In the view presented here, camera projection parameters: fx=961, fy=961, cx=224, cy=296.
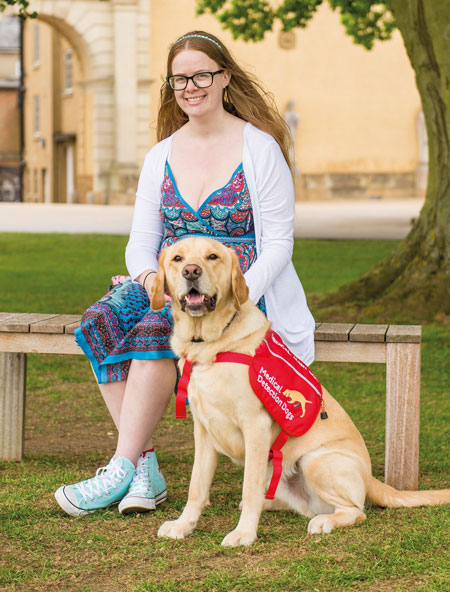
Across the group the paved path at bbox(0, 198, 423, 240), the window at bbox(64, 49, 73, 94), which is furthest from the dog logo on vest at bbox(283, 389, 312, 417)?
the window at bbox(64, 49, 73, 94)

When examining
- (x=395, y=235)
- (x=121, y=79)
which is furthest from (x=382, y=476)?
(x=121, y=79)

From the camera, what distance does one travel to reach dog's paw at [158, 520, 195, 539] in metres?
3.59

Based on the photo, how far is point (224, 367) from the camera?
3.55m

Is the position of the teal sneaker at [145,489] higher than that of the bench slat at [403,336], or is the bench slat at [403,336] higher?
the bench slat at [403,336]

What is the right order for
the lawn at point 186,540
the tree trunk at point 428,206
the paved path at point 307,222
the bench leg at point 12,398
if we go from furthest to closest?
the paved path at point 307,222, the tree trunk at point 428,206, the bench leg at point 12,398, the lawn at point 186,540

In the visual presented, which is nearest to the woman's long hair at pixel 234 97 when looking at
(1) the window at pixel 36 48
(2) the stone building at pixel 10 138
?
(1) the window at pixel 36 48

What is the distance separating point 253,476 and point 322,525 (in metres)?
0.32

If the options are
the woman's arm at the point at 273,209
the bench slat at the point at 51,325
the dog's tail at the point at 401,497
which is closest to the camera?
the dog's tail at the point at 401,497

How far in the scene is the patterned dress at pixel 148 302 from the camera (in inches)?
151

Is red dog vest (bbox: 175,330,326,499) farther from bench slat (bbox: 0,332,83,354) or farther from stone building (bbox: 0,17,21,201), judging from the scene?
stone building (bbox: 0,17,21,201)

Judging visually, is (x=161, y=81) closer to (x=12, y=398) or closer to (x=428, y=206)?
(x=428, y=206)

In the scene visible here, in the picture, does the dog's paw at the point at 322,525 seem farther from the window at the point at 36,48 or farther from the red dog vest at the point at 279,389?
the window at the point at 36,48

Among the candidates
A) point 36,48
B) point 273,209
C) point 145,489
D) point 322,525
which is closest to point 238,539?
point 322,525

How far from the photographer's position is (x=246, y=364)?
11.6 ft
